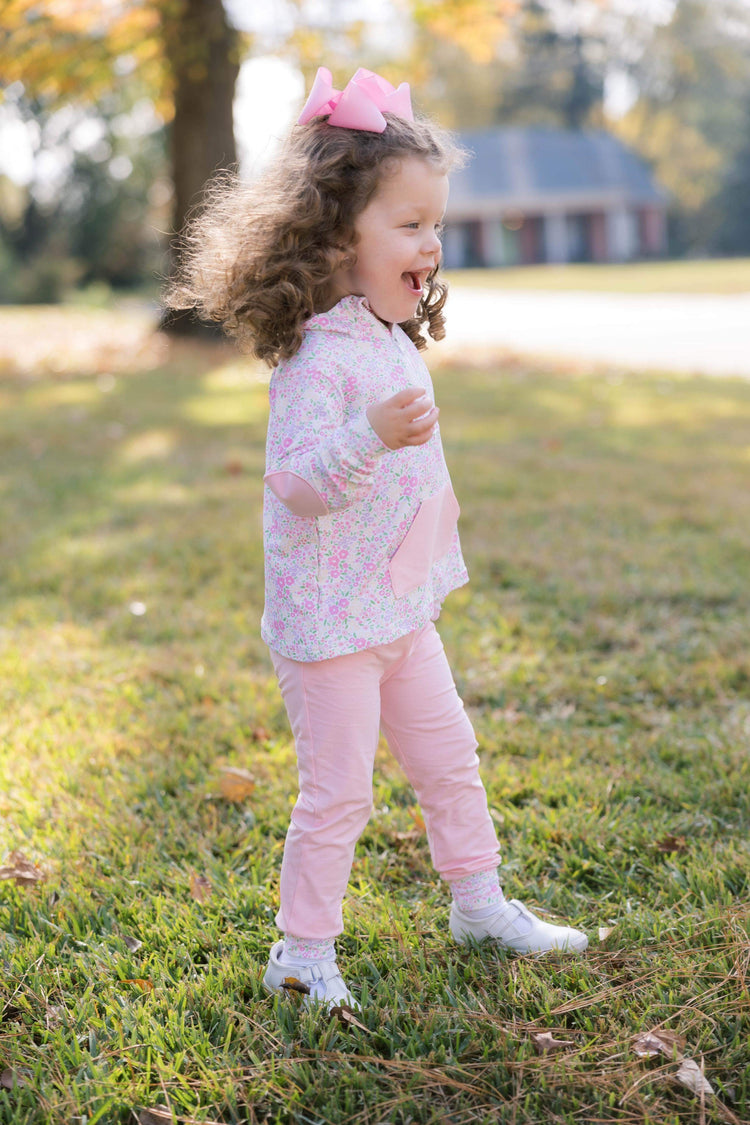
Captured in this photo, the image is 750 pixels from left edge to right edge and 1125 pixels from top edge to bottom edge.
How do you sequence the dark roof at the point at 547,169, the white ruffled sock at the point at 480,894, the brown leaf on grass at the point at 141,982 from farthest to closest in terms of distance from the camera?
the dark roof at the point at 547,169 < the white ruffled sock at the point at 480,894 < the brown leaf on grass at the point at 141,982

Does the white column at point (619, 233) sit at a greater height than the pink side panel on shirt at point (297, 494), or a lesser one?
lesser

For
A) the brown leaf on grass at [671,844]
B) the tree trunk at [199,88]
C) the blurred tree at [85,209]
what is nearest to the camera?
the brown leaf on grass at [671,844]

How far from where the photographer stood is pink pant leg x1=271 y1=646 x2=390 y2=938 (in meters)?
1.98

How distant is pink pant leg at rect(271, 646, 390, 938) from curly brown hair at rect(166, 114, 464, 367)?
0.58 meters

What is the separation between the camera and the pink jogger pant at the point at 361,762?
1.98 meters

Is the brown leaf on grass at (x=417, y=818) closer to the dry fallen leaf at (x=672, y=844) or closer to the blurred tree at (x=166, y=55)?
the dry fallen leaf at (x=672, y=844)

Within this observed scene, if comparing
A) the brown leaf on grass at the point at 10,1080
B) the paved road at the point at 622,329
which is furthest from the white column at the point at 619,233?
the brown leaf on grass at the point at 10,1080

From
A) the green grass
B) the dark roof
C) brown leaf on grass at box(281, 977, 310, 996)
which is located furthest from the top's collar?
the dark roof

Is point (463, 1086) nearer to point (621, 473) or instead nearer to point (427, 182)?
point (427, 182)

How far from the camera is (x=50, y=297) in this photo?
29734 mm

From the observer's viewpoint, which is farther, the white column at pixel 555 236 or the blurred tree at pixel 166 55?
the white column at pixel 555 236

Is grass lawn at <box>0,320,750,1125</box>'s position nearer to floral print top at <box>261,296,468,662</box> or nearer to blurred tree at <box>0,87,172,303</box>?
floral print top at <box>261,296,468,662</box>

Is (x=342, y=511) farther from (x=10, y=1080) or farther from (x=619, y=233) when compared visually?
(x=619, y=233)

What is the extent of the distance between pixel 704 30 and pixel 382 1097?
185 feet
